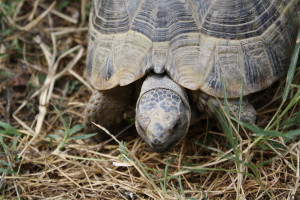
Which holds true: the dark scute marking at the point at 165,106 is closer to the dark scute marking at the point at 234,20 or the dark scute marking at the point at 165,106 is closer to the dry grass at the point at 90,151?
the dry grass at the point at 90,151

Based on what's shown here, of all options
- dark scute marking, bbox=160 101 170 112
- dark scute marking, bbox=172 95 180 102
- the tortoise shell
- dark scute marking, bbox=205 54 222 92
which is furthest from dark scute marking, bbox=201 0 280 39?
dark scute marking, bbox=160 101 170 112

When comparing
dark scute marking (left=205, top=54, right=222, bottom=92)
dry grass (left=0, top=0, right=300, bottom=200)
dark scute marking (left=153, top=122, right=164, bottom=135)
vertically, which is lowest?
dry grass (left=0, top=0, right=300, bottom=200)

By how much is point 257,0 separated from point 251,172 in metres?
1.29

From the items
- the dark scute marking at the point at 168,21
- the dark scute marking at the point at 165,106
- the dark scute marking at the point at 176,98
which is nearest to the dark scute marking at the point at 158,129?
the dark scute marking at the point at 165,106

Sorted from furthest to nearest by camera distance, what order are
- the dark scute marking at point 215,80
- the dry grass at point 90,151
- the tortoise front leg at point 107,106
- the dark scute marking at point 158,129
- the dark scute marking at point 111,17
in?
1. the tortoise front leg at point 107,106
2. the dark scute marking at point 111,17
3. the dark scute marking at point 215,80
4. the dry grass at point 90,151
5. the dark scute marking at point 158,129

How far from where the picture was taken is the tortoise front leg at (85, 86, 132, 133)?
3369mm

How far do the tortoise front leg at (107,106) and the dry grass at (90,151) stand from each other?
189 millimetres

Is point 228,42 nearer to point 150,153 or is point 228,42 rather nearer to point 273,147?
point 273,147

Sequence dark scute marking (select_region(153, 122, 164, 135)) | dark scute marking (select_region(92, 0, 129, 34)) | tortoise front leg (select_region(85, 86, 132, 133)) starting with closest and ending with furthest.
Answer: dark scute marking (select_region(153, 122, 164, 135)) < dark scute marking (select_region(92, 0, 129, 34)) < tortoise front leg (select_region(85, 86, 132, 133))

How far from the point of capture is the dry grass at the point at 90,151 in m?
2.88

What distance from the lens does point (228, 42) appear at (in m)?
3.06

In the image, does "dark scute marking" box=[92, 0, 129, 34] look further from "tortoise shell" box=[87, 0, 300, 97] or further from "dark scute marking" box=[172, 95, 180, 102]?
"dark scute marking" box=[172, 95, 180, 102]

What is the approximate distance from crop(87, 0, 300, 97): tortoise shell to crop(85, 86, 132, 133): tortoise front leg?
5.3 inches

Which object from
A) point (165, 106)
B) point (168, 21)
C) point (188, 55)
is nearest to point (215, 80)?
point (188, 55)
